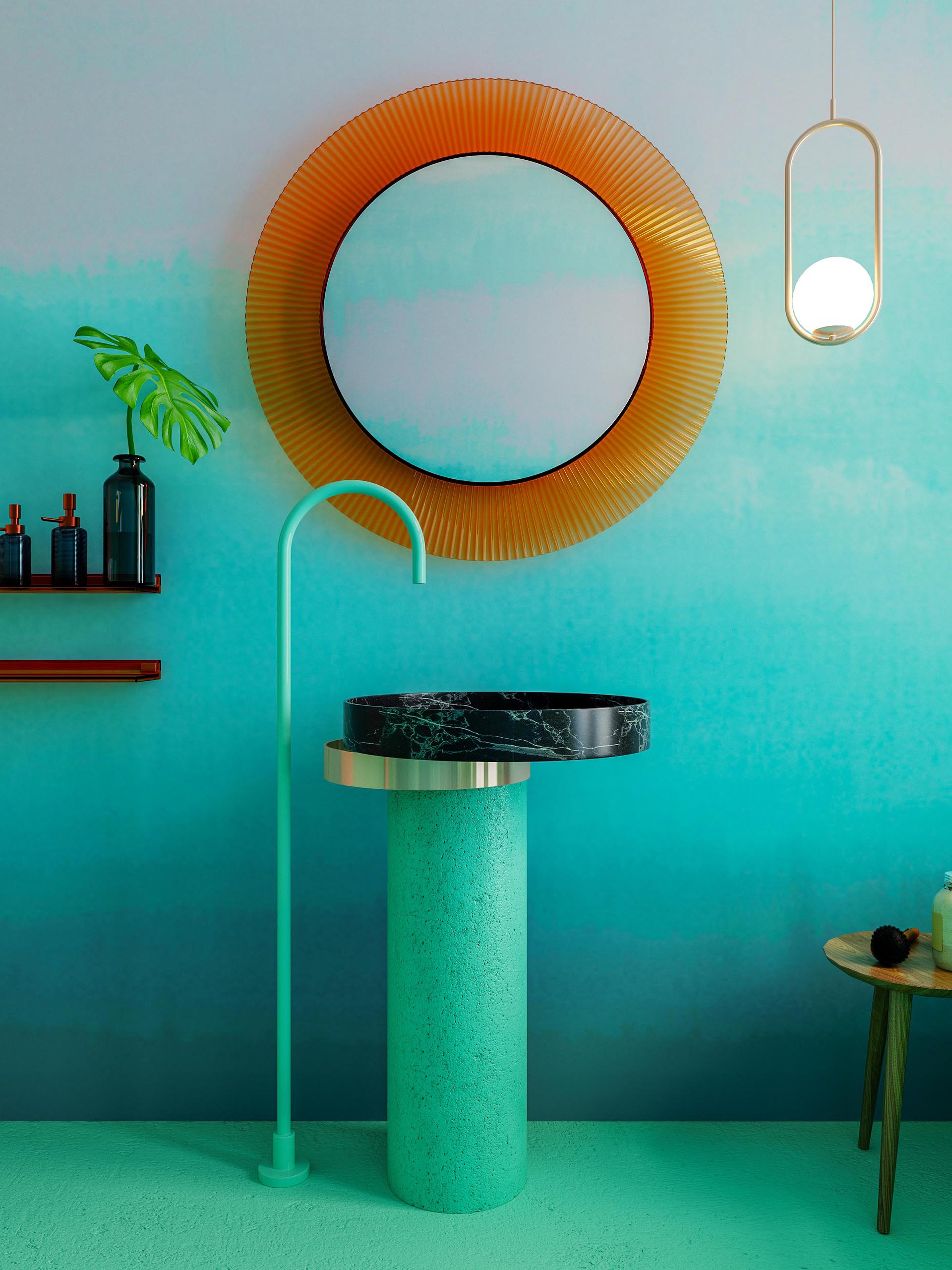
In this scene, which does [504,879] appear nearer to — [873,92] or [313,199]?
[313,199]

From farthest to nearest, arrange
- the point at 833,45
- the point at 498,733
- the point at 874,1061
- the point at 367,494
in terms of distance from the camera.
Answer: the point at 833,45, the point at 874,1061, the point at 367,494, the point at 498,733

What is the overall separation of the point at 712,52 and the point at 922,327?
2.13 ft

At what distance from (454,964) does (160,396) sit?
1.02 m

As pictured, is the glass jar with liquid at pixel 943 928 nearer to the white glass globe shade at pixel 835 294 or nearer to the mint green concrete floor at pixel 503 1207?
the mint green concrete floor at pixel 503 1207

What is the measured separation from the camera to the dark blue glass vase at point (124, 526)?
5.03 ft

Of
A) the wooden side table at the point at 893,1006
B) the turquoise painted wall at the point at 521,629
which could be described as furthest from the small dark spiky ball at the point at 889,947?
the turquoise painted wall at the point at 521,629

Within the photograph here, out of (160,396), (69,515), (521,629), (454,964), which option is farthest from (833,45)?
(454,964)

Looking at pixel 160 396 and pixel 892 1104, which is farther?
pixel 160 396

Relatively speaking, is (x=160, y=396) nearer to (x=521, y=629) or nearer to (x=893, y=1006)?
(x=521, y=629)

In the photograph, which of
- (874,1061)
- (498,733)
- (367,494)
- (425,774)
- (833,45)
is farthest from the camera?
(833,45)

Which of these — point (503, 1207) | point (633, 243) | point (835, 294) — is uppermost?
point (633, 243)

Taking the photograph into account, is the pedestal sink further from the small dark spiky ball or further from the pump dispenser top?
the pump dispenser top

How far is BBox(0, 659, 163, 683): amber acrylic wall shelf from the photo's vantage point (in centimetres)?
157

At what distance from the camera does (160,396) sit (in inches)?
57.2
